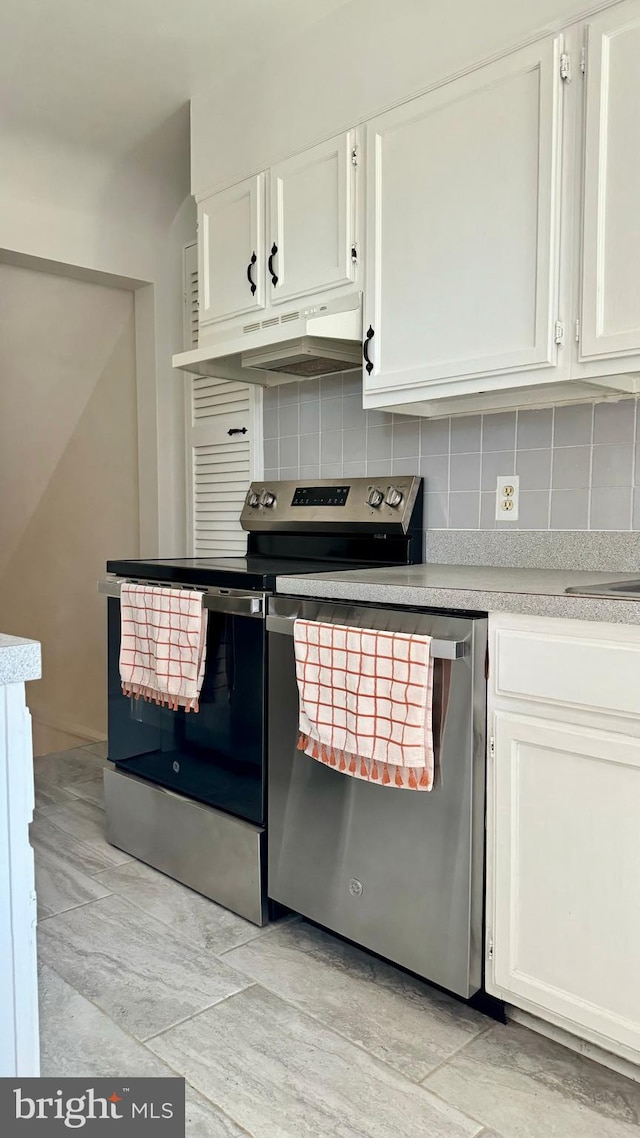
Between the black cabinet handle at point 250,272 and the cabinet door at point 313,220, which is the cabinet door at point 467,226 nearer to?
the cabinet door at point 313,220

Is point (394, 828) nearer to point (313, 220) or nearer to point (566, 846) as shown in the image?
point (566, 846)

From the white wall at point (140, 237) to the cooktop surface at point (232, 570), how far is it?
2.82ft

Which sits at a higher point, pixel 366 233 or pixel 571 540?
pixel 366 233

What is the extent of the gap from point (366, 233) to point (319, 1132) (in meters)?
1.97

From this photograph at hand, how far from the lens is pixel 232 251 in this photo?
245 centimetres

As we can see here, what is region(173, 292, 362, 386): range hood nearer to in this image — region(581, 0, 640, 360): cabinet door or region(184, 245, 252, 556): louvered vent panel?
region(184, 245, 252, 556): louvered vent panel

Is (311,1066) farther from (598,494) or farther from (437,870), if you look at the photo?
(598,494)

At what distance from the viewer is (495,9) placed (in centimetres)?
173

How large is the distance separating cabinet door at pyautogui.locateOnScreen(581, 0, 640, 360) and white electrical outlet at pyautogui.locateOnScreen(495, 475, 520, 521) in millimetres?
521

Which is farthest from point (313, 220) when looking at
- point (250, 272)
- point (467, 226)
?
point (467, 226)

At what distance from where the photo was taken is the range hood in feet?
6.86

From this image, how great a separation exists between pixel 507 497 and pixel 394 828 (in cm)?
94

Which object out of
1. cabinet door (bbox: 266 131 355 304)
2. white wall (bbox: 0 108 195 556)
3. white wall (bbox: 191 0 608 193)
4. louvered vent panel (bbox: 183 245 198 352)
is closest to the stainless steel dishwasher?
cabinet door (bbox: 266 131 355 304)

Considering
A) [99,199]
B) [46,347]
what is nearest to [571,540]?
[99,199]
